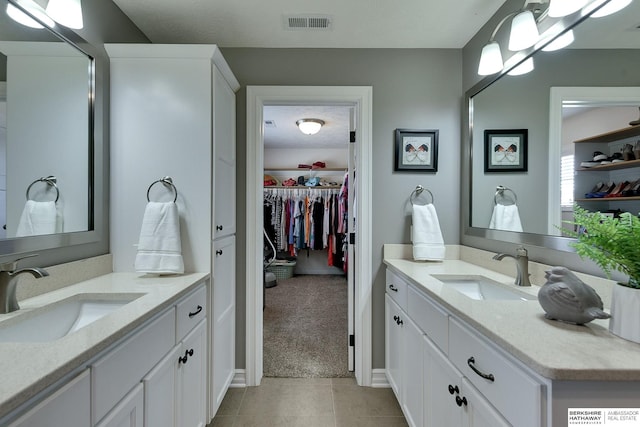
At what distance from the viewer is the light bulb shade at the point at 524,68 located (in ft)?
4.59

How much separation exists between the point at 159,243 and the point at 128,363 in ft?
2.22

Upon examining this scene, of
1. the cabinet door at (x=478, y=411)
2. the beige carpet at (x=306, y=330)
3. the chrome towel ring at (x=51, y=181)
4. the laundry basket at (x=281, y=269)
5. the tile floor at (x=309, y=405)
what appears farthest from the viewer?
the laundry basket at (x=281, y=269)

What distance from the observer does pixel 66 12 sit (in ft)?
3.93

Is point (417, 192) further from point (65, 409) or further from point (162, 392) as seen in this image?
point (65, 409)

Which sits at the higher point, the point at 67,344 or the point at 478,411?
the point at 67,344

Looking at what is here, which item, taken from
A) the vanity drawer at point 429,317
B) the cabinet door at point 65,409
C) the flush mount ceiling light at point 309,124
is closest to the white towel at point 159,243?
the cabinet door at point 65,409

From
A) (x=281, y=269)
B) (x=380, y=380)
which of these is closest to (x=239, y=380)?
(x=380, y=380)

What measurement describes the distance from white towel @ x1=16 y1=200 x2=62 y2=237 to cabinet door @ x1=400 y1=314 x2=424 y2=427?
1.73 metres

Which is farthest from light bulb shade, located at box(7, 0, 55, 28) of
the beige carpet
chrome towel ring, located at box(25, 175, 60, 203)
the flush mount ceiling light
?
the flush mount ceiling light

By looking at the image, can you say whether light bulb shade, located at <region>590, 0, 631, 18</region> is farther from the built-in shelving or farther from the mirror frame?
the built-in shelving

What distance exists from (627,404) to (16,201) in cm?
194

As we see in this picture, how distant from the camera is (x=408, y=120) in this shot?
2.04m

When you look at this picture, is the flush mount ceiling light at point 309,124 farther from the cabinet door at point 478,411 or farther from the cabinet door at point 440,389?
the cabinet door at point 478,411

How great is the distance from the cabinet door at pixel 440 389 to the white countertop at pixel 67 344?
1.12 meters
